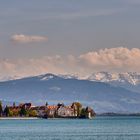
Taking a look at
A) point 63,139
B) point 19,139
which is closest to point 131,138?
point 63,139

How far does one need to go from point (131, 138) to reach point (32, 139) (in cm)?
1726

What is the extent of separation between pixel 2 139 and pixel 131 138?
22.5 meters

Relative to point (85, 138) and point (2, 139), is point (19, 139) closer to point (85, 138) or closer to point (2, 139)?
point (2, 139)

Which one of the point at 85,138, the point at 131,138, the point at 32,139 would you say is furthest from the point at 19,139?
the point at 131,138

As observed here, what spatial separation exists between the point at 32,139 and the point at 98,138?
12010 millimetres

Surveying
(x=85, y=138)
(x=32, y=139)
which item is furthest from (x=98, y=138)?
(x=32, y=139)

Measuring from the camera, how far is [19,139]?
123125mm

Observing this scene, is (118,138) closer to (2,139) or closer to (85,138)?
(85,138)

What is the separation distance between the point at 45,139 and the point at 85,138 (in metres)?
7.40

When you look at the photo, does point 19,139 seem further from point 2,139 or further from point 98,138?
point 98,138

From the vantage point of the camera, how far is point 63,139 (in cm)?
12300

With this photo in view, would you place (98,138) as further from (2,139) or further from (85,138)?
(2,139)

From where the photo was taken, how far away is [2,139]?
403ft

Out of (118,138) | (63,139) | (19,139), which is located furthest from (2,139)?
(118,138)
